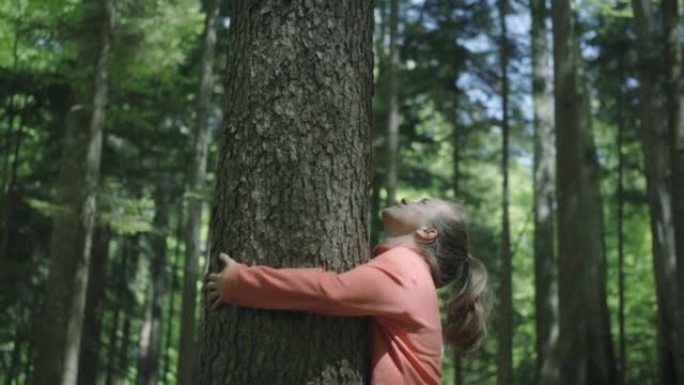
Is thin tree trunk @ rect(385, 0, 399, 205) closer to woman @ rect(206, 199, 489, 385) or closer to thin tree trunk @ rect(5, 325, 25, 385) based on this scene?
thin tree trunk @ rect(5, 325, 25, 385)

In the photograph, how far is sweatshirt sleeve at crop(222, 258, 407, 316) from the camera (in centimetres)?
278

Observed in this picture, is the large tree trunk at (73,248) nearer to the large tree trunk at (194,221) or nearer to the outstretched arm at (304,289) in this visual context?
the large tree trunk at (194,221)

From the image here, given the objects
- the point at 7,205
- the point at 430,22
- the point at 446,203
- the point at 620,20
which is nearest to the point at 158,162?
the point at 7,205

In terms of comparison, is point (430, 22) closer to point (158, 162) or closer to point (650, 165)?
point (650, 165)

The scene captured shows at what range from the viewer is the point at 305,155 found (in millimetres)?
2979

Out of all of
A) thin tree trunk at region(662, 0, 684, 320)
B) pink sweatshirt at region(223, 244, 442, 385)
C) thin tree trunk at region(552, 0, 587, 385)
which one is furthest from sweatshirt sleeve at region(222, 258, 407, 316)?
thin tree trunk at region(552, 0, 587, 385)

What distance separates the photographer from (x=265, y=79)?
9.96ft

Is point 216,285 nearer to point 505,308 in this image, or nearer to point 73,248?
point 505,308

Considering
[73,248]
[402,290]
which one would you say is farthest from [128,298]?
[402,290]

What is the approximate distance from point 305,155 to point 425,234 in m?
0.71

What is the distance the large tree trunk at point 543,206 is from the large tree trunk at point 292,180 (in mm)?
12611

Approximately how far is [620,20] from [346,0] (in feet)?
64.2

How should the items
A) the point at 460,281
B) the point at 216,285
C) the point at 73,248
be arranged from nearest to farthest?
1. the point at 216,285
2. the point at 460,281
3. the point at 73,248

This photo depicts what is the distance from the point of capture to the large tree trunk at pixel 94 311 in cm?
1880
